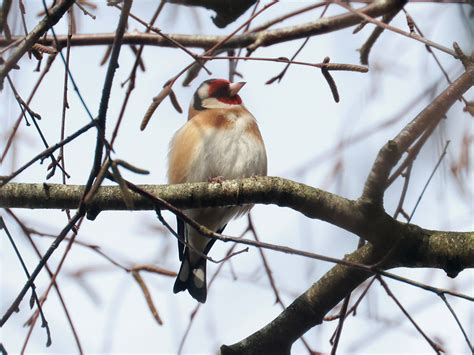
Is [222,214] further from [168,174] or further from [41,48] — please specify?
[41,48]

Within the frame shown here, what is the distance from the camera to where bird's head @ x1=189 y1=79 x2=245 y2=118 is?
5.43 m

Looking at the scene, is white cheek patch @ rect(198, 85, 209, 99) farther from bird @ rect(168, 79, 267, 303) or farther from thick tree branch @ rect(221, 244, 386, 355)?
thick tree branch @ rect(221, 244, 386, 355)

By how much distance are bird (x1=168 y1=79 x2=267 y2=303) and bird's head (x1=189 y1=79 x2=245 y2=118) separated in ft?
1.01

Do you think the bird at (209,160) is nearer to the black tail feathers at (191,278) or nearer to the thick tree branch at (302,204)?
the black tail feathers at (191,278)

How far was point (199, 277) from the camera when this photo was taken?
4.79 metres

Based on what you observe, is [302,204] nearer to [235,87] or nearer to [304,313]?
[304,313]

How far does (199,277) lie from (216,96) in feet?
4.94

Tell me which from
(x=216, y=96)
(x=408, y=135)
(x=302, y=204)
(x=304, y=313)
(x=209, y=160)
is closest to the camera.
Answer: (x=408, y=135)

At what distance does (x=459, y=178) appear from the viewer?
2.30 meters

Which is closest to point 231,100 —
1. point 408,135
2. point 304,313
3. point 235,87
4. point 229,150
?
point 235,87

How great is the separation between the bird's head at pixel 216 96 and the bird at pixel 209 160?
306mm

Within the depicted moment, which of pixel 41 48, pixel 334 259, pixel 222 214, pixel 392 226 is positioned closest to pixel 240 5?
pixel 41 48

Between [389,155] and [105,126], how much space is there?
1.00m

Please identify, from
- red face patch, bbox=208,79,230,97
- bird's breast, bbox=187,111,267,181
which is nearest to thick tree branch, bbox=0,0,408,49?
→ bird's breast, bbox=187,111,267,181
